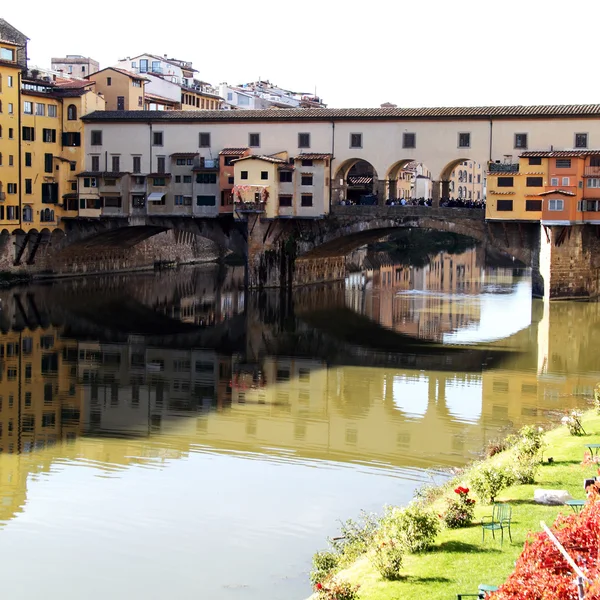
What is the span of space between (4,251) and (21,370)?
80.9 ft

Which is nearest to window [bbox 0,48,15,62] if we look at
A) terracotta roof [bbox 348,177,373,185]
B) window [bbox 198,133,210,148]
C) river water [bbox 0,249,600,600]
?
window [bbox 198,133,210,148]

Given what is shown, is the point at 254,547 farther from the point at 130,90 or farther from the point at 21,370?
the point at 130,90

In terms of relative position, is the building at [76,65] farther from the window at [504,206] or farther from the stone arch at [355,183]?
the window at [504,206]

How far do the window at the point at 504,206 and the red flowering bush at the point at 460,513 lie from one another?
3670 centimetres

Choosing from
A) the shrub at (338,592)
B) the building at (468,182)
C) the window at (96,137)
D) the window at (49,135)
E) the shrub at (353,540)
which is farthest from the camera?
the building at (468,182)

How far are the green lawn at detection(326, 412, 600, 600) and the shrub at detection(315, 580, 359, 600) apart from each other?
42 cm

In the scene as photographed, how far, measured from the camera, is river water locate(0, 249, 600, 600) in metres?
15.6

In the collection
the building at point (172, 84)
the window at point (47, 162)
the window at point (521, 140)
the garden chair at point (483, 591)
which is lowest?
the garden chair at point (483, 591)

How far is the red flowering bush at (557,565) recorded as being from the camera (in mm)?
8523

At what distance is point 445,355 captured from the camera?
35469 mm

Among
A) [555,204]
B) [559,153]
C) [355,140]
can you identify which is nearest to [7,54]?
[355,140]

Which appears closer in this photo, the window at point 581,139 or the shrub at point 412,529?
the shrub at point 412,529

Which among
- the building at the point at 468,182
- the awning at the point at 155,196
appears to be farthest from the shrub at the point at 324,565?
the building at the point at 468,182

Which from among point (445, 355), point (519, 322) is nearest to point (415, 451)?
point (445, 355)
